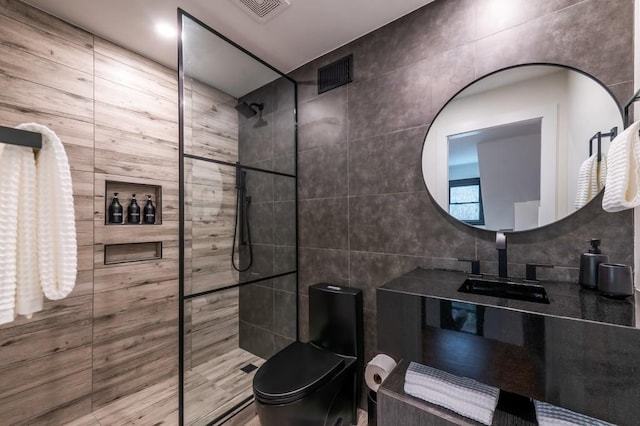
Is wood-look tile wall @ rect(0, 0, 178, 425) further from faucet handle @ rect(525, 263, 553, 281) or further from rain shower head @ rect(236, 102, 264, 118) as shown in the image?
faucet handle @ rect(525, 263, 553, 281)

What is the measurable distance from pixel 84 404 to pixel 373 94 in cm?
290

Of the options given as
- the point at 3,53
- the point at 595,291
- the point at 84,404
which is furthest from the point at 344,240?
the point at 3,53

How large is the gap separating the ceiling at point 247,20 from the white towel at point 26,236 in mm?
1327

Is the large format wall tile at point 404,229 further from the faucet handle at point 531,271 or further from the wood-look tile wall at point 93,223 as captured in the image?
the wood-look tile wall at point 93,223

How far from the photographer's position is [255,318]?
84.4 inches

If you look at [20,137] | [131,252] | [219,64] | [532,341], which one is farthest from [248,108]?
[532,341]

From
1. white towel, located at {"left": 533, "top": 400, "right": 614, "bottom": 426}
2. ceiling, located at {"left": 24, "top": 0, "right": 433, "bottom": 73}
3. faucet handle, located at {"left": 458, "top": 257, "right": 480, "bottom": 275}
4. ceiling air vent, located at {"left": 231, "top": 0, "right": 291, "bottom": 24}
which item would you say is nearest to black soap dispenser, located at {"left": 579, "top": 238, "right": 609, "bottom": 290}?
faucet handle, located at {"left": 458, "top": 257, "right": 480, "bottom": 275}

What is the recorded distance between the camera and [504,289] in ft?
4.14

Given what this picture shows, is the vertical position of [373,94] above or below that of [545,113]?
above

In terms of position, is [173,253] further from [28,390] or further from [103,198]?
[28,390]

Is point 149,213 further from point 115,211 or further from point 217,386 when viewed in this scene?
point 217,386

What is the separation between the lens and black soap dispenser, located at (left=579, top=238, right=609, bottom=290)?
110cm

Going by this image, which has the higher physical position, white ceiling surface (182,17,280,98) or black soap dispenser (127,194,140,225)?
white ceiling surface (182,17,280,98)

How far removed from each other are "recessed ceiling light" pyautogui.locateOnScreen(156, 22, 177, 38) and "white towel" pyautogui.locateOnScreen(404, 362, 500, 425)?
2556 millimetres
